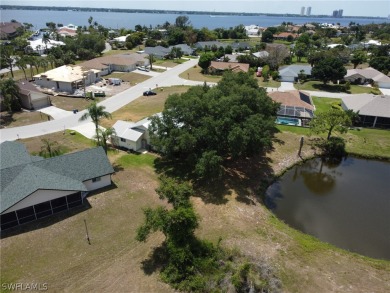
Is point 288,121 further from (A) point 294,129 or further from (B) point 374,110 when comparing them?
(B) point 374,110

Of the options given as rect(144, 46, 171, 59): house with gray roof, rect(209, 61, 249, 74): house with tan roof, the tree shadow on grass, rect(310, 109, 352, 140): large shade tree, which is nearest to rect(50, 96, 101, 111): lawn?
the tree shadow on grass

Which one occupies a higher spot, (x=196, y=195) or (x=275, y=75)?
(x=275, y=75)

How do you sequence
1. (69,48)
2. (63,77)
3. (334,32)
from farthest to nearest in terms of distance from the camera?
(334,32)
(69,48)
(63,77)

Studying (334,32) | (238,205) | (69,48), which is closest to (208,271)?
(238,205)

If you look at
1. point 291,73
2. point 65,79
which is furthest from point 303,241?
point 291,73

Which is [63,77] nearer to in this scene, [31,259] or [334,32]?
[31,259]

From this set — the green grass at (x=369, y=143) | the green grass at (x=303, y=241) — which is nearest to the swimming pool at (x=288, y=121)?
the green grass at (x=369, y=143)
